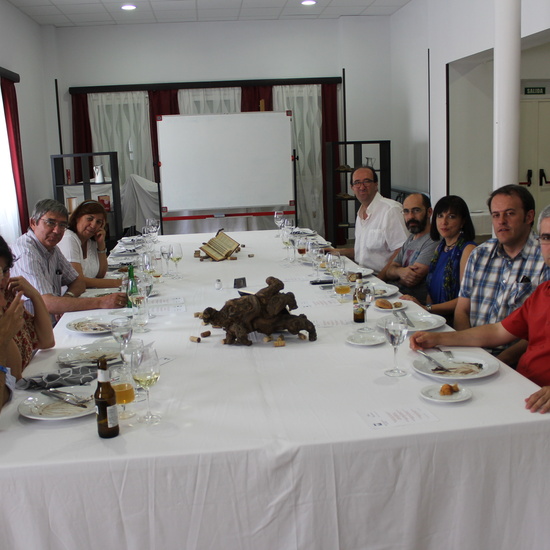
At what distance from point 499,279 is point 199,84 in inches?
278

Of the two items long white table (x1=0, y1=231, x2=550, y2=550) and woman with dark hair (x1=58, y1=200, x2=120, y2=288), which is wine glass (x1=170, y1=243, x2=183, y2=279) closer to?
woman with dark hair (x1=58, y1=200, x2=120, y2=288)

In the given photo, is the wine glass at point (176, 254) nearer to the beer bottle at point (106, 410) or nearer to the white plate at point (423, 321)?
the white plate at point (423, 321)

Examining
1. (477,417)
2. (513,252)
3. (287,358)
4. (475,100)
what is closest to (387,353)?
(287,358)

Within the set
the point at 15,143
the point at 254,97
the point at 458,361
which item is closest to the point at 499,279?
the point at 458,361

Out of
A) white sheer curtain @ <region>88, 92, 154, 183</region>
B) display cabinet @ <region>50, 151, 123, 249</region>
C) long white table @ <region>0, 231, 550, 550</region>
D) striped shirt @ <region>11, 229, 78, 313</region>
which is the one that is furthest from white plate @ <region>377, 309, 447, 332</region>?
white sheer curtain @ <region>88, 92, 154, 183</region>

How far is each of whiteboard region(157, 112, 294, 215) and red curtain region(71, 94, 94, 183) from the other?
118cm

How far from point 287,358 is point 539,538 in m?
0.92

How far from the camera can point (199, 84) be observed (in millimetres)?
8938

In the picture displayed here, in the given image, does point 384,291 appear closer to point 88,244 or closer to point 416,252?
point 416,252

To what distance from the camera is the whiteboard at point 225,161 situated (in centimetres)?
861

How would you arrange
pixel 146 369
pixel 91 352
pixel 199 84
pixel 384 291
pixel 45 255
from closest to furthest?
A: pixel 146 369
pixel 91 352
pixel 384 291
pixel 45 255
pixel 199 84

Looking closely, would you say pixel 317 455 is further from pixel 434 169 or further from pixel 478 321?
pixel 434 169

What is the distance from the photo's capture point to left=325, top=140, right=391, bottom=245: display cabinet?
26.9 feet

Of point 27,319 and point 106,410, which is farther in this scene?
point 27,319
